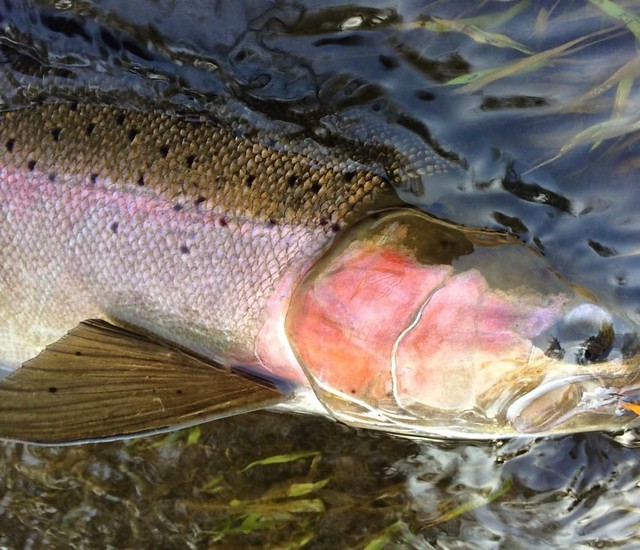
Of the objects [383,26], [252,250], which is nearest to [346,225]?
[252,250]

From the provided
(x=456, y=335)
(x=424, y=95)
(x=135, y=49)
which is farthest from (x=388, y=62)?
(x=456, y=335)

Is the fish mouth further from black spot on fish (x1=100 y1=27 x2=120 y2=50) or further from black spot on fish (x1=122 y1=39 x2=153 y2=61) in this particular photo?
black spot on fish (x1=100 y1=27 x2=120 y2=50)

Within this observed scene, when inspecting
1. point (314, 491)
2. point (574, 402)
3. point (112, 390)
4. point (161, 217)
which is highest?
point (161, 217)

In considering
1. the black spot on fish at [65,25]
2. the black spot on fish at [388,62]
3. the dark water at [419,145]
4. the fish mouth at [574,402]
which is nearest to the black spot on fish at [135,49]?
the dark water at [419,145]

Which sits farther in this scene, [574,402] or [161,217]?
[161,217]

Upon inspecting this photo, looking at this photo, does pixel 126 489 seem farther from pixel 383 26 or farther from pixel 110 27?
pixel 383 26

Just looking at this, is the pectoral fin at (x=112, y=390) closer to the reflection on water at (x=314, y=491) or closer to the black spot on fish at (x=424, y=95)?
the reflection on water at (x=314, y=491)

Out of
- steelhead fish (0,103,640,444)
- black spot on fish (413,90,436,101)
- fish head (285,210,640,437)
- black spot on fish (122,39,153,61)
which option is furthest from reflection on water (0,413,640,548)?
black spot on fish (122,39,153,61)

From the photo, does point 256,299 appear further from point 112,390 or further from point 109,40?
point 109,40
